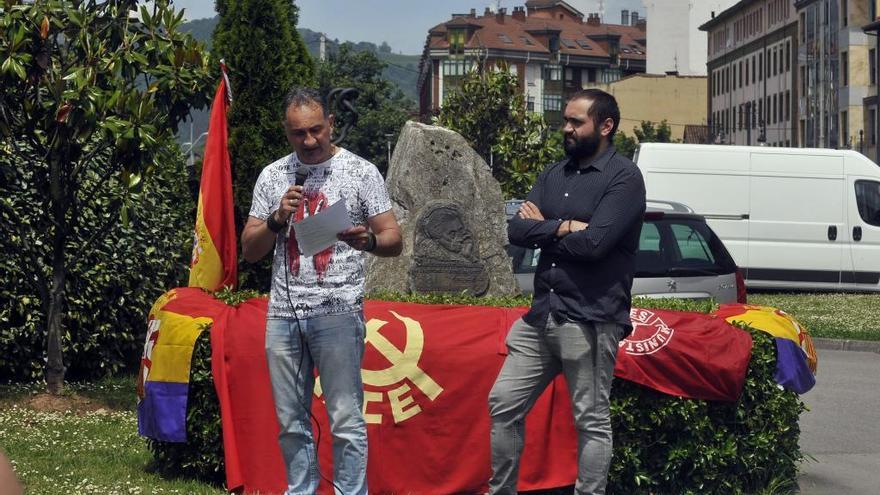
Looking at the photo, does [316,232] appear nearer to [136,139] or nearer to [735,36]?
[136,139]

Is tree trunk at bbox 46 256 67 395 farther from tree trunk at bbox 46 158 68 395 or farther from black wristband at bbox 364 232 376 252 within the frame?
black wristband at bbox 364 232 376 252

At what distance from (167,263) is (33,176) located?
2.07 metres

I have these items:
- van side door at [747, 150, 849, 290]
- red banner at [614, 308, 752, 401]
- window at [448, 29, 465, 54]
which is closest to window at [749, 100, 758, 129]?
window at [448, 29, 465, 54]

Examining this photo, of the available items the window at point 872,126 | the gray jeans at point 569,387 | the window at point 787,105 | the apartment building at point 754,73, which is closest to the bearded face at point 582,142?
the gray jeans at point 569,387

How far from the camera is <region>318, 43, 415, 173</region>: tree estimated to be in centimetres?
8994

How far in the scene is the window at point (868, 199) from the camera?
26.1 metres

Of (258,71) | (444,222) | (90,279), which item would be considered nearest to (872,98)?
(444,222)

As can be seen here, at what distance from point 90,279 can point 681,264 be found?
5306 mm

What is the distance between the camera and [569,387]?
257 inches

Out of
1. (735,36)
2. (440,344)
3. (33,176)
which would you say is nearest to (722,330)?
(440,344)

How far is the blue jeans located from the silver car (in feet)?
23.6

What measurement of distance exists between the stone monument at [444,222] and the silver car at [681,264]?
378mm

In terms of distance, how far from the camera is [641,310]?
7.87 metres

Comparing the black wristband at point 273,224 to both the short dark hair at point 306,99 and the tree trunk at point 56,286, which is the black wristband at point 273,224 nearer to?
the short dark hair at point 306,99
